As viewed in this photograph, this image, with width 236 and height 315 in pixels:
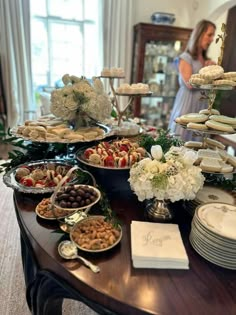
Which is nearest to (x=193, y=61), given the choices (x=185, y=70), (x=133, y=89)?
(x=185, y=70)

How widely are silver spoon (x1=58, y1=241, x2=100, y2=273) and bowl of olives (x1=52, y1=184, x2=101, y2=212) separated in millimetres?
123

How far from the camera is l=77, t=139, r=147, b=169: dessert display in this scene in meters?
1.07

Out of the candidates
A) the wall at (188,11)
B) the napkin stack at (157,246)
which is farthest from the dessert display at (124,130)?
the wall at (188,11)

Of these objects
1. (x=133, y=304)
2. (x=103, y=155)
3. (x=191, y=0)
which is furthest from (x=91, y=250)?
(x=191, y=0)

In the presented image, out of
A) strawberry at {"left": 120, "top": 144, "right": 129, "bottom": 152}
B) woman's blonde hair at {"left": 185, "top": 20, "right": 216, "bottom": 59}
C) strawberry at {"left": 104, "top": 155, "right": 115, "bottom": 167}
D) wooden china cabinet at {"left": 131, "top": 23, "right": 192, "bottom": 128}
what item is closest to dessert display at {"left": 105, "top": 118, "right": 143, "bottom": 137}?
strawberry at {"left": 120, "top": 144, "right": 129, "bottom": 152}

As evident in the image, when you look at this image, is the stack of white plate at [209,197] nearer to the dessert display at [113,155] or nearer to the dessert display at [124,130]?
the dessert display at [113,155]

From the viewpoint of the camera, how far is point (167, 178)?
2.68ft

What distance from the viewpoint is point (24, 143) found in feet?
4.79

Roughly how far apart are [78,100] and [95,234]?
0.79 metres

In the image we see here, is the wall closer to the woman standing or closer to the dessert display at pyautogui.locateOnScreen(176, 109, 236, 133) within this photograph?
the woman standing

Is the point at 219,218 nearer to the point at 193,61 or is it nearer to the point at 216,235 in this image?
the point at 216,235

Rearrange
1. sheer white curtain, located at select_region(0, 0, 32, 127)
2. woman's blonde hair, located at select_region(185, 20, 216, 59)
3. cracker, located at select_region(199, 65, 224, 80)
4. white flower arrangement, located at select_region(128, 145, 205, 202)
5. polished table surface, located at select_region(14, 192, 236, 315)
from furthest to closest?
sheer white curtain, located at select_region(0, 0, 32, 127), woman's blonde hair, located at select_region(185, 20, 216, 59), cracker, located at select_region(199, 65, 224, 80), white flower arrangement, located at select_region(128, 145, 205, 202), polished table surface, located at select_region(14, 192, 236, 315)

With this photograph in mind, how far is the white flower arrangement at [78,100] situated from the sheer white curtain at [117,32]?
2682 mm

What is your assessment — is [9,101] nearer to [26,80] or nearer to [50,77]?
[26,80]
